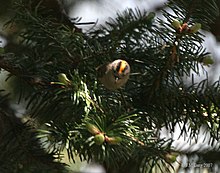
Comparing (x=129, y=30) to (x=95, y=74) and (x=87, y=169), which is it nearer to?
(x=95, y=74)

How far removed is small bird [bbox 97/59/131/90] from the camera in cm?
33

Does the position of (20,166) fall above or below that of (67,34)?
below

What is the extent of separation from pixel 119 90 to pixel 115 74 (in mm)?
37

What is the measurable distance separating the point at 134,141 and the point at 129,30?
97mm

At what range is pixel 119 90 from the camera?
36 centimetres

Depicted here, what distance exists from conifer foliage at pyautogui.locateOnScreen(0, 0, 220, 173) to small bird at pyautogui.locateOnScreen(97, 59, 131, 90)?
1 cm

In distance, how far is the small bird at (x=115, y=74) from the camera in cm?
33

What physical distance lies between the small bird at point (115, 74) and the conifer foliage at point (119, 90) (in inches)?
0.6

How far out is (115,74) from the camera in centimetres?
33

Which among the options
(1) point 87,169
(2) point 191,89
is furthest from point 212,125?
(1) point 87,169

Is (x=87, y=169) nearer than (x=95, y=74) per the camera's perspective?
No

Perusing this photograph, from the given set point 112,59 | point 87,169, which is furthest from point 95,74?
point 87,169

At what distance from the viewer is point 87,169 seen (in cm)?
79

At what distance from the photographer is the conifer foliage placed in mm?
331
